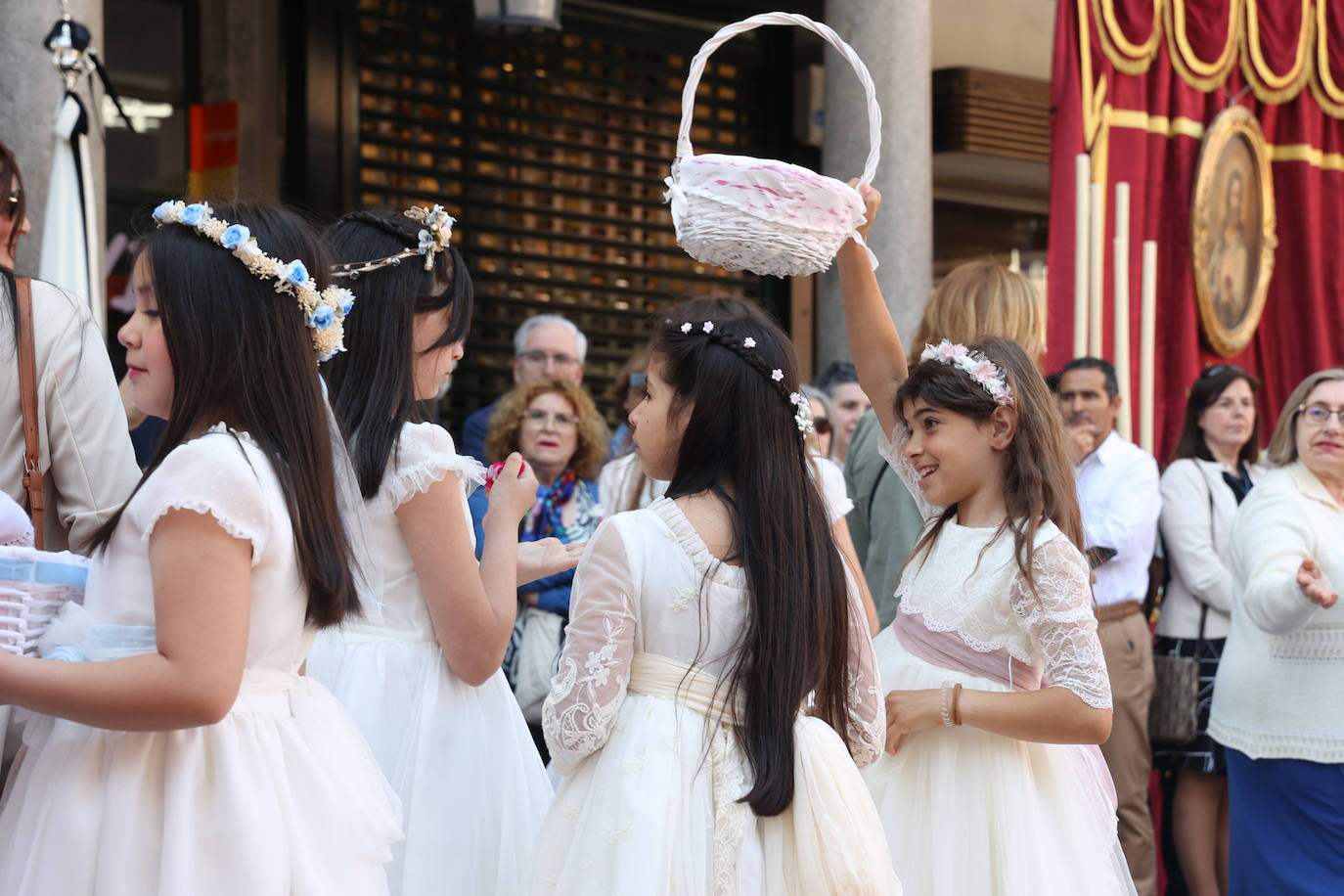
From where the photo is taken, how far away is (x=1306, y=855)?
4297 mm

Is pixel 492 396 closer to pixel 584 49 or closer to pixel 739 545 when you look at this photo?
pixel 584 49

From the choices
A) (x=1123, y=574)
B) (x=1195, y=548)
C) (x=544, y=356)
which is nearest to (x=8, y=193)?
(x=544, y=356)

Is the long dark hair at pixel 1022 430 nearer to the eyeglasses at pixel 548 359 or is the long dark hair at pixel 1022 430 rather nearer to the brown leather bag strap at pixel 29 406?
the brown leather bag strap at pixel 29 406

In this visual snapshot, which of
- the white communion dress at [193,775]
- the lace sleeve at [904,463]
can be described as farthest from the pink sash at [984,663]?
the white communion dress at [193,775]

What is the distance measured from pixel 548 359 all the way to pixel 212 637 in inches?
152

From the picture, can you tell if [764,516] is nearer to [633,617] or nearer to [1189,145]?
Answer: [633,617]

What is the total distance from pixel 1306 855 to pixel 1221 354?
407 cm

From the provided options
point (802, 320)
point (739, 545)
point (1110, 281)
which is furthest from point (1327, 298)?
point (739, 545)

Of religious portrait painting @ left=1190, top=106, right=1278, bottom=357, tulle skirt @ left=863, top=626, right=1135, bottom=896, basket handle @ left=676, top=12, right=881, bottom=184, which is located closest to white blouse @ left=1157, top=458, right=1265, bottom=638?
religious portrait painting @ left=1190, top=106, right=1278, bottom=357

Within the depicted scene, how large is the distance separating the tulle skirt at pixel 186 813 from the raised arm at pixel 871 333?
146 cm

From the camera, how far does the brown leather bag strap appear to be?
2.59 meters

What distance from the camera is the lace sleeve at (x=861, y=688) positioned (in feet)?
8.02

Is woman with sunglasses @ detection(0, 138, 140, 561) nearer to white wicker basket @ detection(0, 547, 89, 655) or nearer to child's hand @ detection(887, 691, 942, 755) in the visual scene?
white wicker basket @ detection(0, 547, 89, 655)

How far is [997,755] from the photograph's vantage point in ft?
9.36
